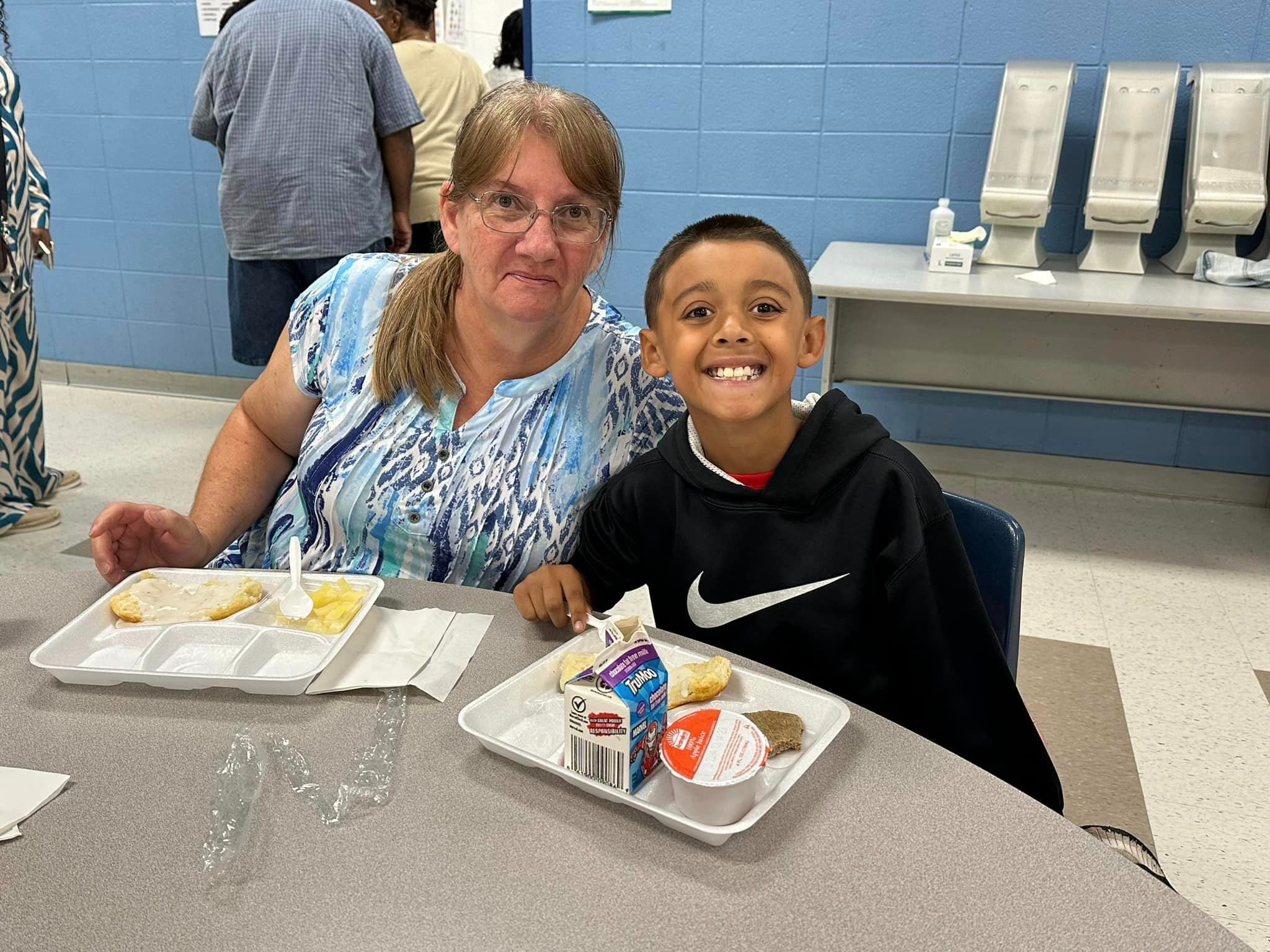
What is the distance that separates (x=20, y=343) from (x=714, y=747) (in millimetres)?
3120

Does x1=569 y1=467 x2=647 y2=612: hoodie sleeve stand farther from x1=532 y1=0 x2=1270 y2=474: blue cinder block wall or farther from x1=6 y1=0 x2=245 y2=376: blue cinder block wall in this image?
x1=6 y1=0 x2=245 y2=376: blue cinder block wall

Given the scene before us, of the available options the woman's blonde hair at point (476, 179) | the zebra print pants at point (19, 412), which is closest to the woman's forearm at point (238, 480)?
the woman's blonde hair at point (476, 179)

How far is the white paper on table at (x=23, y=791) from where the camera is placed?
2.56ft

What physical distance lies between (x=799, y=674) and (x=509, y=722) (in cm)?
48

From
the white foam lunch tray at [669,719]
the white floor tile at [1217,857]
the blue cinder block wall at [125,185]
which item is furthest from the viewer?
the blue cinder block wall at [125,185]

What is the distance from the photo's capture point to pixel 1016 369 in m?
3.03

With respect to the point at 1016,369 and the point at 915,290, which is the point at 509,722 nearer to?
the point at 915,290

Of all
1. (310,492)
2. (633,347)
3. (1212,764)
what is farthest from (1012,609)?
(1212,764)

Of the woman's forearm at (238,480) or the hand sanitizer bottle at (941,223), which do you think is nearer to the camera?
the woman's forearm at (238,480)

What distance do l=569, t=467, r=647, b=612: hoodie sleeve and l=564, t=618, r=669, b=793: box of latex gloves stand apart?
45 centimetres

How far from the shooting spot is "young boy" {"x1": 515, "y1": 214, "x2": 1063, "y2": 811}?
116cm

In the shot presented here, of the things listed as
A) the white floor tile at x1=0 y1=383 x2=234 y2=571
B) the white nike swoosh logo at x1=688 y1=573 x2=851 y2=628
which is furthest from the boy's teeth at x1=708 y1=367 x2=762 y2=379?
the white floor tile at x1=0 y1=383 x2=234 y2=571

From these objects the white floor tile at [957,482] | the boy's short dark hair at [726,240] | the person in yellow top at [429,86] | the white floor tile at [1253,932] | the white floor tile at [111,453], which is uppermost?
the person in yellow top at [429,86]

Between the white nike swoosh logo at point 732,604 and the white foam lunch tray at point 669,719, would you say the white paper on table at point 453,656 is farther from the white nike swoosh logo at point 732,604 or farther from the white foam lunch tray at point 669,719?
the white nike swoosh logo at point 732,604
